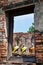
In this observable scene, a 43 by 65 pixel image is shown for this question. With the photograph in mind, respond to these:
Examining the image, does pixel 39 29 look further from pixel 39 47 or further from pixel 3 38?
pixel 3 38

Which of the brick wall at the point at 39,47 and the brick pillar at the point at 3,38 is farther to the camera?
the brick pillar at the point at 3,38

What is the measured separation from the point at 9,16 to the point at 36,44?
1.00 metres

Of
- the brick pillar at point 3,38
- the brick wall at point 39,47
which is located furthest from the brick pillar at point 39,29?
the brick pillar at point 3,38

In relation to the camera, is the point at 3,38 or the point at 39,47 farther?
the point at 3,38

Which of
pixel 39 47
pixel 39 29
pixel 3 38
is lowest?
pixel 39 47

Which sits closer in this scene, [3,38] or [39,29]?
[39,29]

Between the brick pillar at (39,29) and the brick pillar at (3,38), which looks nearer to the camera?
the brick pillar at (39,29)

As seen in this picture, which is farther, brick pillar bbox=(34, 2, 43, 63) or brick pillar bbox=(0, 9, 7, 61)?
brick pillar bbox=(0, 9, 7, 61)

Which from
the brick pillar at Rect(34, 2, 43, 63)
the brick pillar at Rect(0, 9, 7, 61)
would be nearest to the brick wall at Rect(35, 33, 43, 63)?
the brick pillar at Rect(34, 2, 43, 63)

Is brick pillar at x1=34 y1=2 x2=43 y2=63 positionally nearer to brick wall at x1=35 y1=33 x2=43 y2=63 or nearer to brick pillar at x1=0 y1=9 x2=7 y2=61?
brick wall at x1=35 y1=33 x2=43 y2=63

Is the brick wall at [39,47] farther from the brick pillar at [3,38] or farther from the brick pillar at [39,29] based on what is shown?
the brick pillar at [3,38]

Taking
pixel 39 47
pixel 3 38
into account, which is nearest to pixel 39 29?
pixel 39 47

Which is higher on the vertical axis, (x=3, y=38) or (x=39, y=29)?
(x=39, y=29)

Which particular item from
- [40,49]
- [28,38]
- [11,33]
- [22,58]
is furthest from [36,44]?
[28,38]
